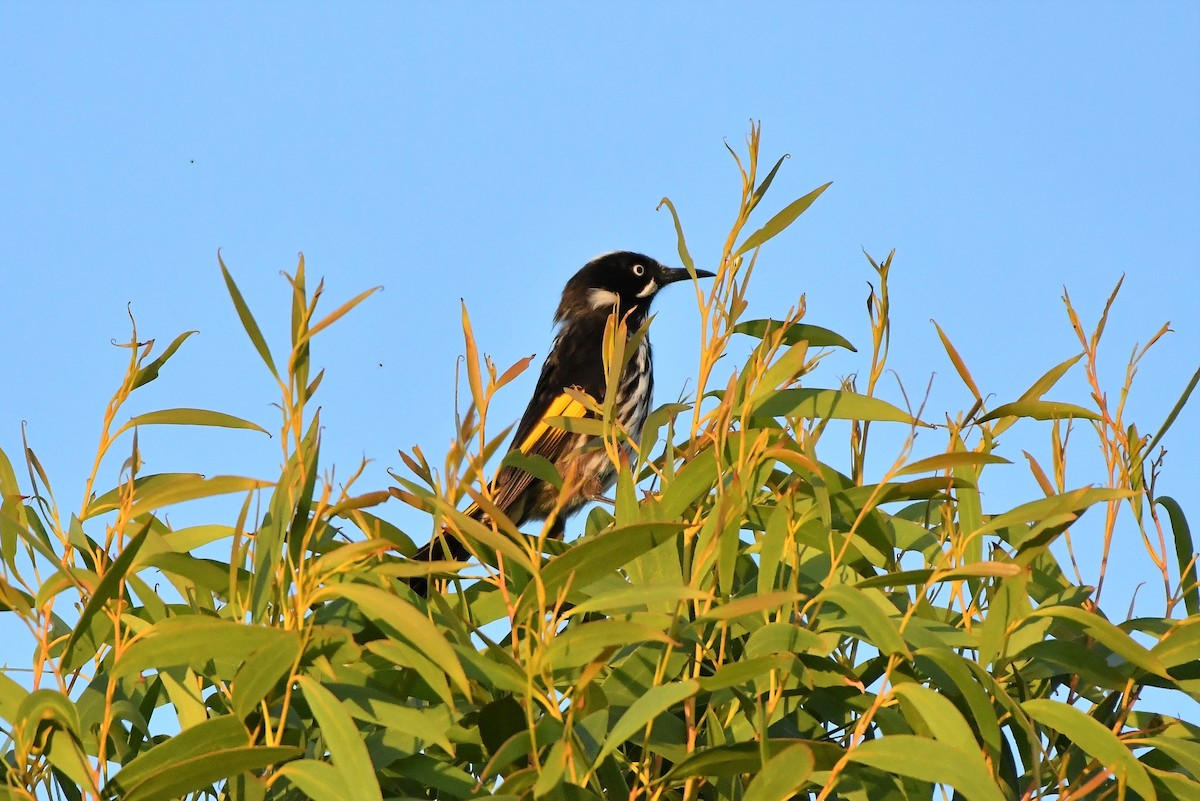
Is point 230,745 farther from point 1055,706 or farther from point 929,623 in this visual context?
point 1055,706

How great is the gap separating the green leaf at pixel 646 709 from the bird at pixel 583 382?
360 centimetres

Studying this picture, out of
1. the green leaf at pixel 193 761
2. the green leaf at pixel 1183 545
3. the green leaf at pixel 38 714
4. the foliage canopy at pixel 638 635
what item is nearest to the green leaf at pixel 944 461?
the foliage canopy at pixel 638 635

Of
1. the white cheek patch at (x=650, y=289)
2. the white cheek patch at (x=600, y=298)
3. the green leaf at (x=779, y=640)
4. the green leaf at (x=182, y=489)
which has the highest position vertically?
the white cheek patch at (x=650, y=289)

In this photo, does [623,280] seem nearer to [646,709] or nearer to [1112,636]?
[1112,636]

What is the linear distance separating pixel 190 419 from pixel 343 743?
28.9 inches

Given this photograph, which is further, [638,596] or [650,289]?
[650,289]

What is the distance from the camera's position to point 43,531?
2.24 m

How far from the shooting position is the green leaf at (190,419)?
7.25 feet

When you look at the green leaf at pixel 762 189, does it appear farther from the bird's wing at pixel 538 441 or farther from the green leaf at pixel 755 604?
the bird's wing at pixel 538 441

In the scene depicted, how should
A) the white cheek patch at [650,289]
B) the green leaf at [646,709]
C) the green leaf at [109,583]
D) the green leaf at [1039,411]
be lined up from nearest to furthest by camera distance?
the green leaf at [646,709] < the green leaf at [109,583] < the green leaf at [1039,411] < the white cheek patch at [650,289]

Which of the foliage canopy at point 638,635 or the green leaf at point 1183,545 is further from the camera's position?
the green leaf at point 1183,545

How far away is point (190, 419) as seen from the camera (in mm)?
2268

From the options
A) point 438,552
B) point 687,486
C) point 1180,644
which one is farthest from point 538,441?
point 1180,644

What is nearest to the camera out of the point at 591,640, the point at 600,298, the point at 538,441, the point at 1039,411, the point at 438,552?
the point at 591,640
